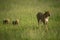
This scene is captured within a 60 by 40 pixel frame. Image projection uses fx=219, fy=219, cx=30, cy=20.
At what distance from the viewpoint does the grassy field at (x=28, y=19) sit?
272cm

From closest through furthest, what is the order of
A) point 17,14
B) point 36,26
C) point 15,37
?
point 15,37 < point 36,26 < point 17,14

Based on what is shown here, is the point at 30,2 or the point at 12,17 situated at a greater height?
the point at 30,2

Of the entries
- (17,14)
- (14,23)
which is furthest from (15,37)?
(17,14)

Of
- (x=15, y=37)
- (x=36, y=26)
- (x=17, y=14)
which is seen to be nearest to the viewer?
(x=15, y=37)

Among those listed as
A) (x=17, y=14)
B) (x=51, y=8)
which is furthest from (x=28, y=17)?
(x=51, y=8)

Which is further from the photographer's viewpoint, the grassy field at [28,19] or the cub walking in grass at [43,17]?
the cub walking in grass at [43,17]

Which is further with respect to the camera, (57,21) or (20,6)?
(20,6)

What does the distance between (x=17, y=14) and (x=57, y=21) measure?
569 millimetres

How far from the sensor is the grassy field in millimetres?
2725

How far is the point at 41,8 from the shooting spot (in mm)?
3059

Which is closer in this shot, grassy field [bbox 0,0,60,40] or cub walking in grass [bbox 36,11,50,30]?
grassy field [bbox 0,0,60,40]

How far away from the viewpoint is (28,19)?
301 cm

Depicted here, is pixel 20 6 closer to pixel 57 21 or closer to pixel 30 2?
pixel 30 2

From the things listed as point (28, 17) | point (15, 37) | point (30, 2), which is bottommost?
point (15, 37)
